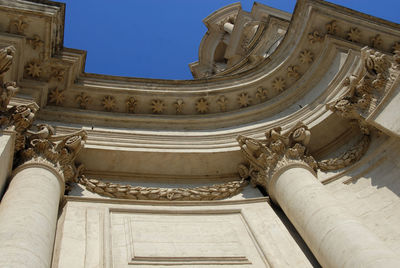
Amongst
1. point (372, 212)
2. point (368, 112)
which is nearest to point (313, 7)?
point (368, 112)

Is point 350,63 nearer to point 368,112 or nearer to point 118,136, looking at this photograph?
point 368,112

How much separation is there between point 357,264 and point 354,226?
0.75 meters

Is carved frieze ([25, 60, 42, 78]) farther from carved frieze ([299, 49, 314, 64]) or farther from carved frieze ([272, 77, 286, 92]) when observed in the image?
carved frieze ([299, 49, 314, 64])

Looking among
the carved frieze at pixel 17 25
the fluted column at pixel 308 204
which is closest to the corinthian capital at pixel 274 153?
the fluted column at pixel 308 204

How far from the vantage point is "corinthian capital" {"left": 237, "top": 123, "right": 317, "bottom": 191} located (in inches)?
332

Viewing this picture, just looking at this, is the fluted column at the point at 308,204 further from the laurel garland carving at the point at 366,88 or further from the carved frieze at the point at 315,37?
the carved frieze at the point at 315,37

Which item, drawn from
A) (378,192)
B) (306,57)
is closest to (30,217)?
(378,192)

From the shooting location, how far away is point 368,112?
8531 millimetres

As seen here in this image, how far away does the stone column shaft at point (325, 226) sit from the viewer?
580cm

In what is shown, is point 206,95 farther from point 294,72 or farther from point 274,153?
point 274,153

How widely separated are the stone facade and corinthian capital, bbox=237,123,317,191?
0.03m

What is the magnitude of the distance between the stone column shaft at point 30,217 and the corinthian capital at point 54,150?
0.22 meters

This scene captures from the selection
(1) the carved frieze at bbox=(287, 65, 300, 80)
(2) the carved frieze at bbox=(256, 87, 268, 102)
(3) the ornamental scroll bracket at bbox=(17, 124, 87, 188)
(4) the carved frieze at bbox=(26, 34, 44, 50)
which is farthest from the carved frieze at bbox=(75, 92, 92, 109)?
(1) the carved frieze at bbox=(287, 65, 300, 80)

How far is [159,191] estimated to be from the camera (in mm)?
8555
